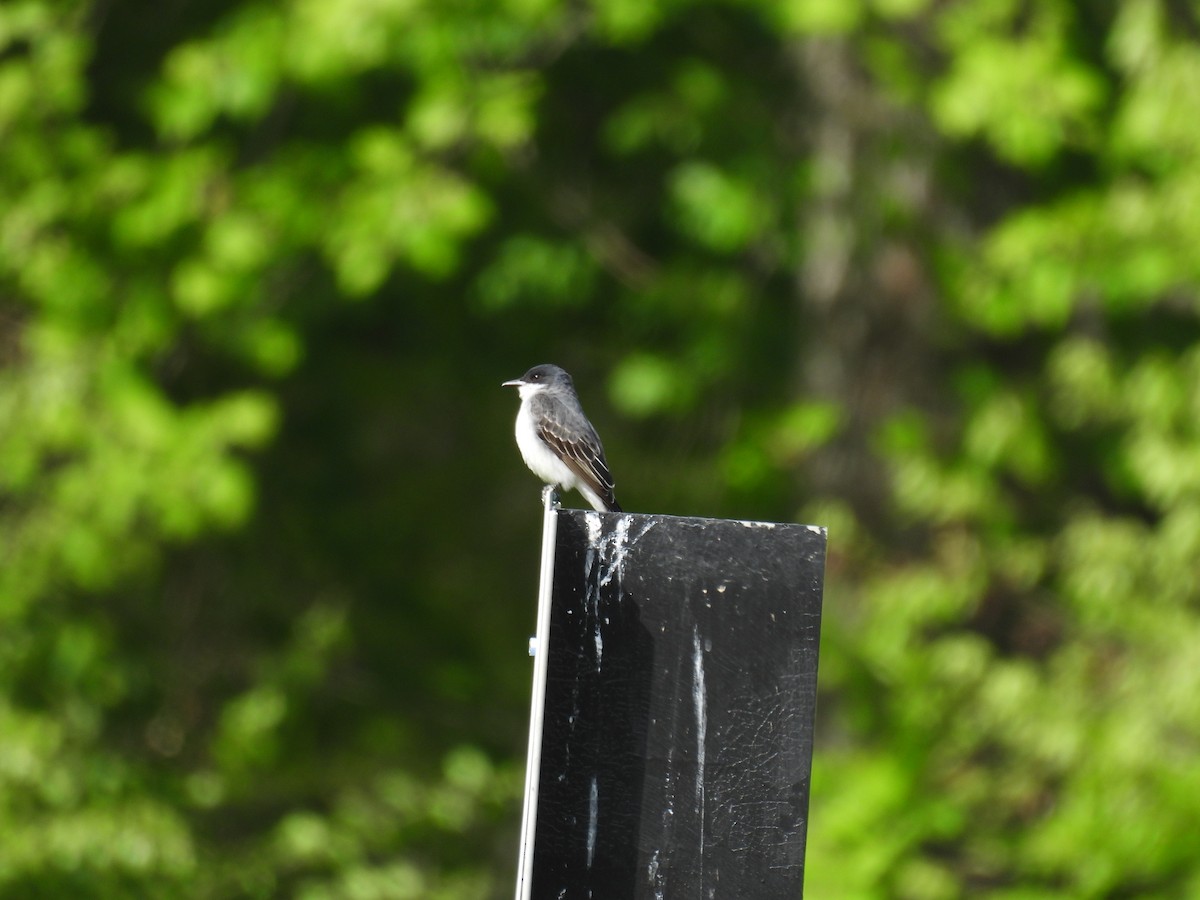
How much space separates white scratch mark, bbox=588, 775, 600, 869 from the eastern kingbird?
85.8 inches

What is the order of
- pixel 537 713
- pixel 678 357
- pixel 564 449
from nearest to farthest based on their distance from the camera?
pixel 537 713 → pixel 564 449 → pixel 678 357

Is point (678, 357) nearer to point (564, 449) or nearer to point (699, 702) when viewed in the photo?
point (564, 449)

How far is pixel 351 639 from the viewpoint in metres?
10.7

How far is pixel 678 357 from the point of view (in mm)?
10086

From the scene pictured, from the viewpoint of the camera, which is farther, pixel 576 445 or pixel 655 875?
pixel 576 445

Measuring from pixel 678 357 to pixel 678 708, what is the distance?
742cm

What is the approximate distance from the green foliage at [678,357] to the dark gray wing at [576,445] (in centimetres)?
297

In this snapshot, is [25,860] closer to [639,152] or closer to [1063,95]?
[639,152]

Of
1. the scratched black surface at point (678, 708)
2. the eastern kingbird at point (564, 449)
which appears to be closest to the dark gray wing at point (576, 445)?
the eastern kingbird at point (564, 449)

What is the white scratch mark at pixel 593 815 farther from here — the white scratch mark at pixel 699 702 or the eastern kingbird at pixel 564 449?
the eastern kingbird at pixel 564 449

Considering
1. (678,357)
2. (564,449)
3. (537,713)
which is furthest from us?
(678,357)

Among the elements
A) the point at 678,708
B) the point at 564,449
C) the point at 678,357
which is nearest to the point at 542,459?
the point at 564,449

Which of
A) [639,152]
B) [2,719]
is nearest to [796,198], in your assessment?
[639,152]

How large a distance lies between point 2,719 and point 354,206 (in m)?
3.47
